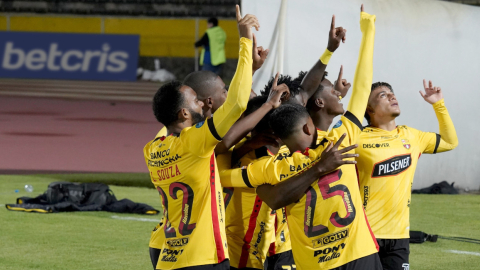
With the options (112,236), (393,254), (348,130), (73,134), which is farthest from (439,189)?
(73,134)

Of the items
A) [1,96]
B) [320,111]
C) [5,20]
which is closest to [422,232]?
[320,111]

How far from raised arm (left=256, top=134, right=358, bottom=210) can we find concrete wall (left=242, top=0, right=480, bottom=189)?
18.2ft

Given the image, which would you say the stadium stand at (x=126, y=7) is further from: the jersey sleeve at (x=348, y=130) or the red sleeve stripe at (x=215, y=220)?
the red sleeve stripe at (x=215, y=220)

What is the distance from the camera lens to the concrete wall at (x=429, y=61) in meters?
9.08

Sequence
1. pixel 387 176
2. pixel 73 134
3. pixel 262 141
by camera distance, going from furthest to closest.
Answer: pixel 73 134 < pixel 387 176 < pixel 262 141

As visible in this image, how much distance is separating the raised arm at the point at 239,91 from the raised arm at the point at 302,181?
0.42 metres

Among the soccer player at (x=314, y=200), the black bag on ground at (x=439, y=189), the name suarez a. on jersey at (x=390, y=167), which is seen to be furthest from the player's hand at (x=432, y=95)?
the black bag on ground at (x=439, y=189)

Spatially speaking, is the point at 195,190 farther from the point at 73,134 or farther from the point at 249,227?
the point at 73,134

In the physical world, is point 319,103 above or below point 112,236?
above

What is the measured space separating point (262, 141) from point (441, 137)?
5.36 ft

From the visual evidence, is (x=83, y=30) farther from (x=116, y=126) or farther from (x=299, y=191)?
(x=299, y=191)

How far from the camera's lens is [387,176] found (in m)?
4.35

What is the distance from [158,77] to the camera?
28406 mm

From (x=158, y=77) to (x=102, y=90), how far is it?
14.0 feet
